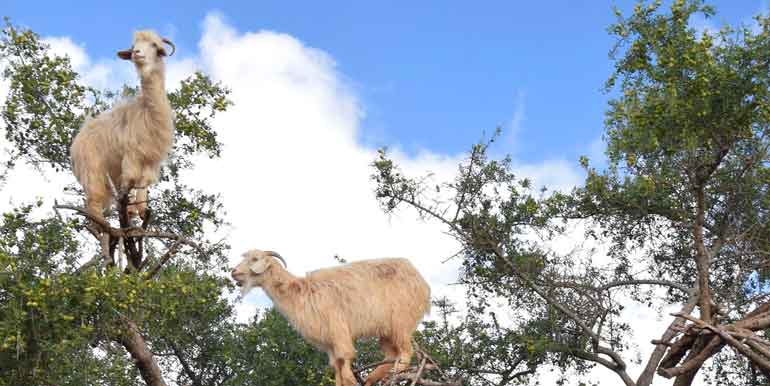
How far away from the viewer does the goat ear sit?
26.7 feet

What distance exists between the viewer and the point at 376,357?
14.3 metres

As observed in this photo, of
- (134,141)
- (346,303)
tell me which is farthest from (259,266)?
(134,141)

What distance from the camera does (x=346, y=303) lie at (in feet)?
26.8

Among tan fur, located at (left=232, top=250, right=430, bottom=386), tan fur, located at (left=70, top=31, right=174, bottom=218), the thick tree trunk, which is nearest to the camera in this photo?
tan fur, located at (left=232, top=250, right=430, bottom=386)

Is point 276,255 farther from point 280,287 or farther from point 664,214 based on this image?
point 664,214

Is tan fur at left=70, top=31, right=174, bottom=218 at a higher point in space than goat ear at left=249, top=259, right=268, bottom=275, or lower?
higher

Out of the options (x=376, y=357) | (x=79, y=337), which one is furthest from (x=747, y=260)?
(x=79, y=337)

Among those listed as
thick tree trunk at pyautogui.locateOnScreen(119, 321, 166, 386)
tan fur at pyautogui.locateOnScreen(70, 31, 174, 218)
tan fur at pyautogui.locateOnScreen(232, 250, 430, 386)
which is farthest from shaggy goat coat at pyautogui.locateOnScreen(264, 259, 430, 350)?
thick tree trunk at pyautogui.locateOnScreen(119, 321, 166, 386)

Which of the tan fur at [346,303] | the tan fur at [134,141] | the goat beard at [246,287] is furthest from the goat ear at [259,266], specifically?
the tan fur at [134,141]

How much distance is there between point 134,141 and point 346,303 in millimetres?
3286

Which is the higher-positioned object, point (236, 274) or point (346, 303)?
point (236, 274)

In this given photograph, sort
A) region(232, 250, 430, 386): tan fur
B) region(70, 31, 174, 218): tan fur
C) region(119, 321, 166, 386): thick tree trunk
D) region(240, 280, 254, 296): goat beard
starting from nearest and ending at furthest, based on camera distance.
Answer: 1. region(232, 250, 430, 386): tan fur
2. region(240, 280, 254, 296): goat beard
3. region(70, 31, 174, 218): tan fur
4. region(119, 321, 166, 386): thick tree trunk

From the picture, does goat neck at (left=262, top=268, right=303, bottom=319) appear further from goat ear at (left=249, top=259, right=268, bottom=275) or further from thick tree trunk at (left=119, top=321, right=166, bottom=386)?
thick tree trunk at (left=119, top=321, right=166, bottom=386)

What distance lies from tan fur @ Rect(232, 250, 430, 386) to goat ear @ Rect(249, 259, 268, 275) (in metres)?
0.02
